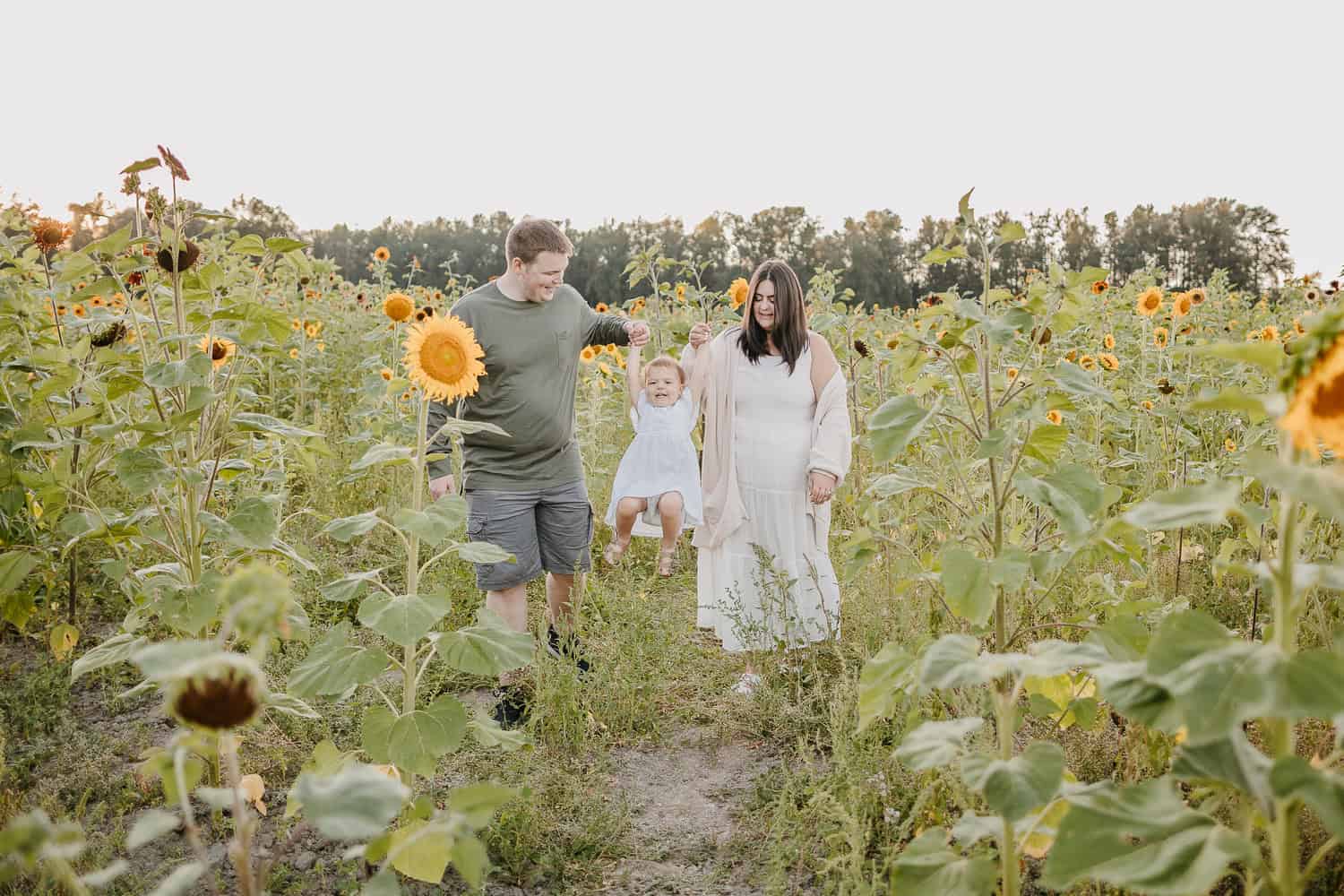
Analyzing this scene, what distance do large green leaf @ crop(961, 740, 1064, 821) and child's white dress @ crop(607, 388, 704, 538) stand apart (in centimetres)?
385

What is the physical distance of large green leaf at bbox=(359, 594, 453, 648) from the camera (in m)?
2.01

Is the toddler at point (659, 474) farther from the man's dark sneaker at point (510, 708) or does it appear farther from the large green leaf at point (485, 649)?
the large green leaf at point (485, 649)

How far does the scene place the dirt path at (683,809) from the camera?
8.26ft

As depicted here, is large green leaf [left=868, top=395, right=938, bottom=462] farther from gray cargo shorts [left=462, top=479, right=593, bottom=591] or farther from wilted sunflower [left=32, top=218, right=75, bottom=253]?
wilted sunflower [left=32, top=218, right=75, bottom=253]

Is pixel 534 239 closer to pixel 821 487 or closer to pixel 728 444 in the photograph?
pixel 728 444

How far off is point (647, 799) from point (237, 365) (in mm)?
1792

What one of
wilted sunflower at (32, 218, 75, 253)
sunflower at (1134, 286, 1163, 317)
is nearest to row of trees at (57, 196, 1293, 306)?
sunflower at (1134, 286, 1163, 317)

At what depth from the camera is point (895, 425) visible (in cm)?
188

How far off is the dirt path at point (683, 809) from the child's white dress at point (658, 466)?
1939 mm

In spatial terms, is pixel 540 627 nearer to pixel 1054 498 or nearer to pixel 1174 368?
pixel 1054 498

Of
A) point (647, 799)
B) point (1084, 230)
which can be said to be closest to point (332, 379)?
point (647, 799)

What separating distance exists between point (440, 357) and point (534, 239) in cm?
127

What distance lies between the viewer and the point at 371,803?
3.45ft

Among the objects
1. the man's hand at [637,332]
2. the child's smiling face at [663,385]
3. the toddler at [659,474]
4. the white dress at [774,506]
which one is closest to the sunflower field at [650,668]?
the white dress at [774,506]
